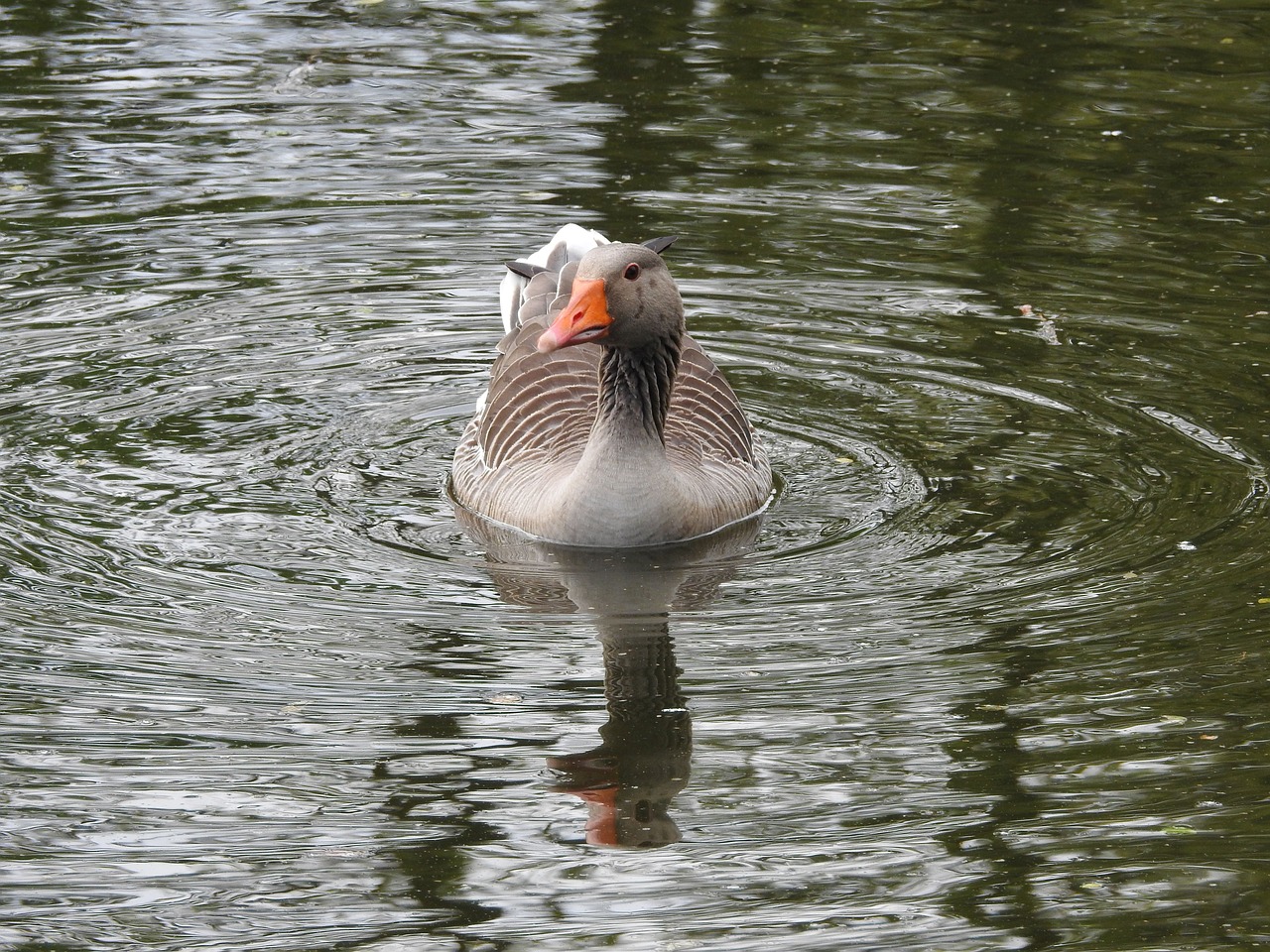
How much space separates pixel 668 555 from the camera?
9.65 metres

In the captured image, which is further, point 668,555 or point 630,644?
point 668,555

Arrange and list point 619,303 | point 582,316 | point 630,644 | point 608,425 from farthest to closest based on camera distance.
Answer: point 608,425 → point 619,303 → point 582,316 → point 630,644

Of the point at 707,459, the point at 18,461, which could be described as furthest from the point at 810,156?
the point at 18,461

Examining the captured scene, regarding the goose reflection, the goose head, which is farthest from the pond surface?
the goose head

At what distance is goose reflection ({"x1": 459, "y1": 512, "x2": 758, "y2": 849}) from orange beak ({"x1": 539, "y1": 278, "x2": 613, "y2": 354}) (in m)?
1.12

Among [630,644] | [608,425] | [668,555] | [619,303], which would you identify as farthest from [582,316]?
[630,644]

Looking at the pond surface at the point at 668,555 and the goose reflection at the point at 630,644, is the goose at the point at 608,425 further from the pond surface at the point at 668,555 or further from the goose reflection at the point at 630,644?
the pond surface at the point at 668,555

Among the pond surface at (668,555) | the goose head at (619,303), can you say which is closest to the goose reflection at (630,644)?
the pond surface at (668,555)

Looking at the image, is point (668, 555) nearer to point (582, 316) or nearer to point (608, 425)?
point (608, 425)

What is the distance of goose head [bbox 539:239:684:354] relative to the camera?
9.13m

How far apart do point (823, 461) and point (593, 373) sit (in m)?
1.37

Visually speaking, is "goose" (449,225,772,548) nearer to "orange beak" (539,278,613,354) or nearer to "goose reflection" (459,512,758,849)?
"orange beak" (539,278,613,354)

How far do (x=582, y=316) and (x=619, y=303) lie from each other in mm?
266

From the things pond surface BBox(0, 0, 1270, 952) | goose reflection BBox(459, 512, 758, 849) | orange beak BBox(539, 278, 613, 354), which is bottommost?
goose reflection BBox(459, 512, 758, 849)
